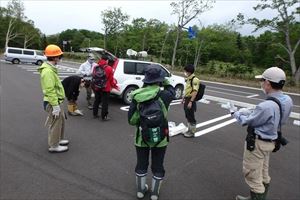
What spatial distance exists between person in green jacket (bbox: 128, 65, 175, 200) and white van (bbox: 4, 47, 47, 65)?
2655cm

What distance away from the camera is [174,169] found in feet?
15.2

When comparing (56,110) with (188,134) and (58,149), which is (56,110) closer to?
(58,149)

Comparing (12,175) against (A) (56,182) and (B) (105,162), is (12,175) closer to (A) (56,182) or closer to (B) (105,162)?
(A) (56,182)

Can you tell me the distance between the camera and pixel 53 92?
4.50m

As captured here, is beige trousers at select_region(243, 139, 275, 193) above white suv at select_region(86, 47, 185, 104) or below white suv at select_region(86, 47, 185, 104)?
below

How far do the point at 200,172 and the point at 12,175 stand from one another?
2904 millimetres

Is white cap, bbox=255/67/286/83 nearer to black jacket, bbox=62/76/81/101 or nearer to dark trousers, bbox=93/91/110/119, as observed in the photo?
dark trousers, bbox=93/91/110/119

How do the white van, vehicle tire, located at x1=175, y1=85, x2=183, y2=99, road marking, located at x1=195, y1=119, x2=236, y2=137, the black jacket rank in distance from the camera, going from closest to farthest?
road marking, located at x1=195, y1=119, x2=236, y2=137
the black jacket
vehicle tire, located at x1=175, y1=85, x2=183, y2=99
the white van

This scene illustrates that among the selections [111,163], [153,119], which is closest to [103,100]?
[111,163]

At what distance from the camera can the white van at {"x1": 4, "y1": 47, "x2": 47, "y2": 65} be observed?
1076 inches

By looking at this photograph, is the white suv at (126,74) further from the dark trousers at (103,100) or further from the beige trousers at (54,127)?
the beige trousers at (54,127)

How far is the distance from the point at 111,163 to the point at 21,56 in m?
26.6

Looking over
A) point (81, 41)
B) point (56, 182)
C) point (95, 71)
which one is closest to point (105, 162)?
point (56, 182)

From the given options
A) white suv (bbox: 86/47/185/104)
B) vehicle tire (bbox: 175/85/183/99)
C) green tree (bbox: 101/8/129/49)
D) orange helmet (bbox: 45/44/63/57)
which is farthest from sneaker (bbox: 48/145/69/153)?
green tree (bbox: 101/8/129/49)
